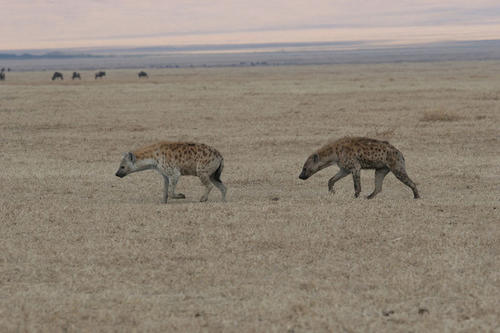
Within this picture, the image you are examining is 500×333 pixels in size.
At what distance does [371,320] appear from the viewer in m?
5.41

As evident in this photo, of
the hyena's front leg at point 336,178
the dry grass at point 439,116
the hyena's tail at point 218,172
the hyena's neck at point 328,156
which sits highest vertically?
the hyena's neck at point 328,156

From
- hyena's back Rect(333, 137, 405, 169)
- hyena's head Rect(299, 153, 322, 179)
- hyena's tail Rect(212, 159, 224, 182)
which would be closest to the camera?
hyena's back Rect(333, 137, 405, 169)

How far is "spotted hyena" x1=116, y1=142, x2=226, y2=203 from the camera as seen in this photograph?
9.91m

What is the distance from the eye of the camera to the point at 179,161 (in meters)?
9.92

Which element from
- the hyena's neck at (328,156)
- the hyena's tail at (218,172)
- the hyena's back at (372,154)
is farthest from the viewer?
the hyena's neck at (328,156)

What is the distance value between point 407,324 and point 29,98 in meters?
25.3

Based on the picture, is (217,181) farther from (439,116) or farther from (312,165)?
(439,116)

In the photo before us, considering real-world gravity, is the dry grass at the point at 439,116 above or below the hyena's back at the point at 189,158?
below

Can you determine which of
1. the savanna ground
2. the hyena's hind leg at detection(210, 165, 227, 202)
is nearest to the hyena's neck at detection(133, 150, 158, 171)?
the savanna ground

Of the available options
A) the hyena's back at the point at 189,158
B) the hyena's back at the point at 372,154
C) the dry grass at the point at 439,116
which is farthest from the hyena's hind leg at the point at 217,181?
the dry grass at the point at 439,116

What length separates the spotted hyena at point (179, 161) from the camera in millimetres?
9914

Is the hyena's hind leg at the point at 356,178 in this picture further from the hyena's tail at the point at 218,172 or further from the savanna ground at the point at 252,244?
the hyena's tail at the point at 218,172

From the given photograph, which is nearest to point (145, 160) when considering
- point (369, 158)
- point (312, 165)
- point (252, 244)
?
point (312, 165)

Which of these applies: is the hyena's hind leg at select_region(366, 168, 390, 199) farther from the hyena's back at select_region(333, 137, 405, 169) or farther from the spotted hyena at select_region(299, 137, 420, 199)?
the hyena's back at select_region(333, 137, 405, 169)
